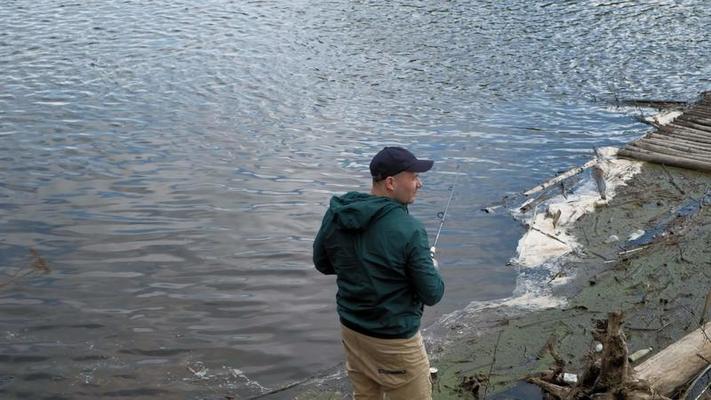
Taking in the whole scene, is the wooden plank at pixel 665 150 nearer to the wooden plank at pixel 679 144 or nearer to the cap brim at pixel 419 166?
the wooden plank at pixel 679 144

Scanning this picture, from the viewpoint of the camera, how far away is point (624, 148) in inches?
557

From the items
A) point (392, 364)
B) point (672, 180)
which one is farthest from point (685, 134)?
point (392, 364)

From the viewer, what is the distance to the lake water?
28.6 ft

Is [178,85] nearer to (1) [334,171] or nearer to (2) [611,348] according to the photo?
(1) [334,171]

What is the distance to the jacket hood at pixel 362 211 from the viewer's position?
16.4 feet

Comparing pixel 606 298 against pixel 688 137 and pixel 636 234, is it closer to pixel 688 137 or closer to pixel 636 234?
Answer: pixel 636 234

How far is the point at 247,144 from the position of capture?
1425 cm

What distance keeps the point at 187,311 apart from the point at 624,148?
8208 mm

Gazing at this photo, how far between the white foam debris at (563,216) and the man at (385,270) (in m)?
5.28

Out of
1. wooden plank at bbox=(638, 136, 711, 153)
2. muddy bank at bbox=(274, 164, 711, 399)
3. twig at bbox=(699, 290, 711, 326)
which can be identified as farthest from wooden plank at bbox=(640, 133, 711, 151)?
twig at bbox=(699, 290, 711, 326)

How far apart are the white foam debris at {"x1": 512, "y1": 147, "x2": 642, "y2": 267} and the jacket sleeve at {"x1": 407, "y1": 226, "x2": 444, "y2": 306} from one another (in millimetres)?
5489

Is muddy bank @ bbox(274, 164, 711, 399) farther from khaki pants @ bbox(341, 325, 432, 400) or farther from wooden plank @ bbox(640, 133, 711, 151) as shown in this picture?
wooden plank @ bbox(640, 133, 711, 151)

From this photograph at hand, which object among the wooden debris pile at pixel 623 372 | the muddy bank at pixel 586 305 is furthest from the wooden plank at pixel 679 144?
the wooden debris pile at pixel 623 372

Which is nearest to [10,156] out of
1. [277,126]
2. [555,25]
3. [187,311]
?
[277,126]
